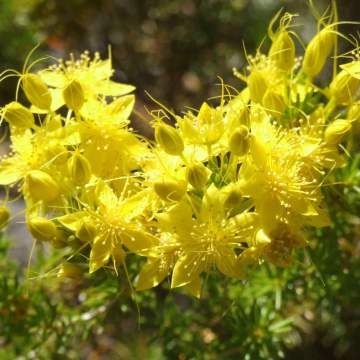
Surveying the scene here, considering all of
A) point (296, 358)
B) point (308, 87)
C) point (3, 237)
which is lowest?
point (296, 358)

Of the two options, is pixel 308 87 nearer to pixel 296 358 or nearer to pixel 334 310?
pixel 334 310

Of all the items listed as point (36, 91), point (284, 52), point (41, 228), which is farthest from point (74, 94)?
point (284, 52)

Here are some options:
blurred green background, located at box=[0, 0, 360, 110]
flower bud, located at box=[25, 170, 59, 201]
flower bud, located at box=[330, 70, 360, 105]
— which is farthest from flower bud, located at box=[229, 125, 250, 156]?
blurred green background, located at box=[0, 0, 360, 110]

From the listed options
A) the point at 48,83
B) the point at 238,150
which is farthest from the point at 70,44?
the point at 238,150

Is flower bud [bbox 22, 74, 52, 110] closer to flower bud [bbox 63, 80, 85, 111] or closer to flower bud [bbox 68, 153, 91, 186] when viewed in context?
flower bud [bbox 63, 80, 85, 111]

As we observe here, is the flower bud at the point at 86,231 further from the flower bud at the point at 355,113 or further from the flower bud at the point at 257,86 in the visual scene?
the flower bud at the point at 355,113

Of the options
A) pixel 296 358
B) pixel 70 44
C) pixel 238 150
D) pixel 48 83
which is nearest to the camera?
pixel 238 150
